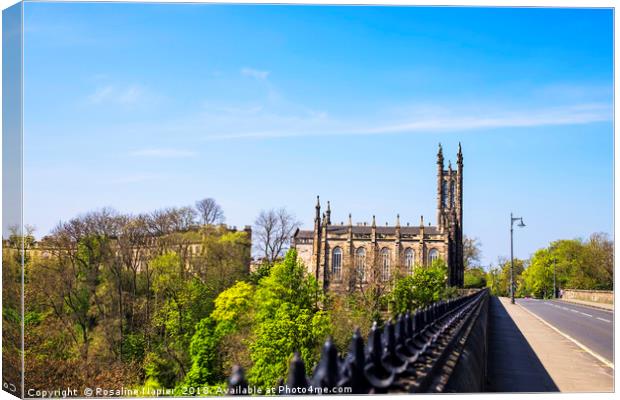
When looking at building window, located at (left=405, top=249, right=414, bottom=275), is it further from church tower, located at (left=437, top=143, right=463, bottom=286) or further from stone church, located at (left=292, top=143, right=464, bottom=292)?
church tower, located at (left=437, top=143, right=463, bottom=286)

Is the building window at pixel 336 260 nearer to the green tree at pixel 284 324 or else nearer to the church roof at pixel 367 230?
the church roof at pixel 367 230

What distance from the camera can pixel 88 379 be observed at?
33.0 m

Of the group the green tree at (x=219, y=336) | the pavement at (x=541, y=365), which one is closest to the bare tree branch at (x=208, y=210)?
the green tree at (x=219, y=336)

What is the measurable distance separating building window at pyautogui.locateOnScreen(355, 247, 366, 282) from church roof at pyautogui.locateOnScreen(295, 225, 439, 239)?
127 inches

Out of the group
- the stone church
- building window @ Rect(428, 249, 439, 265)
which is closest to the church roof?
the stone church

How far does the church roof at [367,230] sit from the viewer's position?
326 feet

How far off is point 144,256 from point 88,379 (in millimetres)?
18423

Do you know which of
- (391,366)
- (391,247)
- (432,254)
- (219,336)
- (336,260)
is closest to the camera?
(391,366)

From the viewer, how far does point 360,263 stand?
294 ft

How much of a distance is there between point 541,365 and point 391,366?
14256 millimetres

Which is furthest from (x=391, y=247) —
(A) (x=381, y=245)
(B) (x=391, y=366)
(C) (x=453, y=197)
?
(B) (x=391, y=366)

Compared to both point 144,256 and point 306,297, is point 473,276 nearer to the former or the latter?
point 306,297

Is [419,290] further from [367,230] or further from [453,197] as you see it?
[453,197]

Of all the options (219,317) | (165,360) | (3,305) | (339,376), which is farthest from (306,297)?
(339,376)
